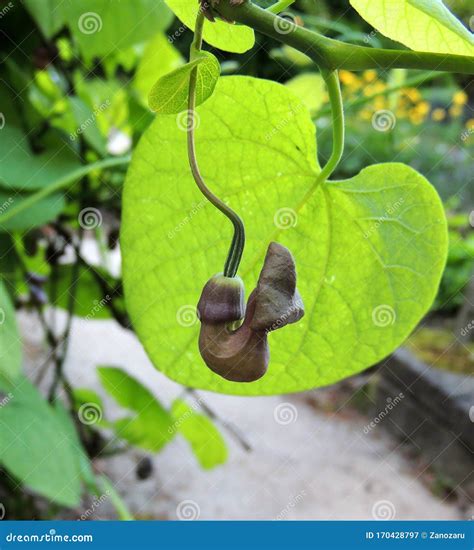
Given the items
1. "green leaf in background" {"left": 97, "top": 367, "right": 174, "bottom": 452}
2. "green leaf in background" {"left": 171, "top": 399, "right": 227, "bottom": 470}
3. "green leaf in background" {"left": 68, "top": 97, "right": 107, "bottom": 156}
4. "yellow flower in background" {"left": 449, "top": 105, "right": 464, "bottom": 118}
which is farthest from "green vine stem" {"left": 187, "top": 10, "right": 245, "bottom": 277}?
"yellow flower in background" {"left": 449, "top": 105, "right": 464, "bottom": 118}

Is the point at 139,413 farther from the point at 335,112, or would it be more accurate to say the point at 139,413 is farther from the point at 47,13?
the point at 335,112

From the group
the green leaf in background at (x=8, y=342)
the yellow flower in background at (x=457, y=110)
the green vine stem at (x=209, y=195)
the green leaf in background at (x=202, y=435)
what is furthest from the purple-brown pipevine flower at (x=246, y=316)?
the yellow flower in background at (x=457, y=110)

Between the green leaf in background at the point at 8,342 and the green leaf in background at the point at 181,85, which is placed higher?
the green leaf in background at the point at 181,85

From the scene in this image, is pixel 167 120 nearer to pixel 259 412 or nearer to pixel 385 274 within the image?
pixel 385 274

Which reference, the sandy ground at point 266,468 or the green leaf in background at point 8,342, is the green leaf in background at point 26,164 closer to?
the green leaf in background at point 8,342

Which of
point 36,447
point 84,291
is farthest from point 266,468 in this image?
point 36,447
